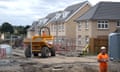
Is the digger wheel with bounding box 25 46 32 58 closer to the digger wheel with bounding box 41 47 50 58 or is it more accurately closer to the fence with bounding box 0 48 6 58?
the digger wheel with bounding box 41 47 50 58

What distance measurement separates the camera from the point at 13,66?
1051 inches

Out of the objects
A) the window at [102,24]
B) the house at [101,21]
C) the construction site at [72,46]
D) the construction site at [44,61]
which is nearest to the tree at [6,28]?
the construction site at [72,46]

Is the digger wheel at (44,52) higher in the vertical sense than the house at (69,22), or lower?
lower

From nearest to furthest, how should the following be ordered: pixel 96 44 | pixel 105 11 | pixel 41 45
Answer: pixel 41 45
pixel 96 44
pixel 105 11

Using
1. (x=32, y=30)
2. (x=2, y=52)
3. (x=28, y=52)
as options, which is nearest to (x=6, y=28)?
(x=32, y=30)

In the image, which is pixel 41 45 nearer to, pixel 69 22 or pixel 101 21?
pixel 101 21

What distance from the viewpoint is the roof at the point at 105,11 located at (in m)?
59.6

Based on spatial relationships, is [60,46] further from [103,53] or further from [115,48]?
[103,53]

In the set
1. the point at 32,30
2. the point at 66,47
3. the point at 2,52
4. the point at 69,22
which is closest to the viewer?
the point at 2,52

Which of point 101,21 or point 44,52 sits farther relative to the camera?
point 101,21

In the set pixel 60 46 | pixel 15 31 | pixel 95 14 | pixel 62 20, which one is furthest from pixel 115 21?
pixel 15 31

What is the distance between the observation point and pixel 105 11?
60875 mm

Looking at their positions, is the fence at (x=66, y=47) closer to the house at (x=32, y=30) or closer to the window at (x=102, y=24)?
the window at (x=102, y=24)

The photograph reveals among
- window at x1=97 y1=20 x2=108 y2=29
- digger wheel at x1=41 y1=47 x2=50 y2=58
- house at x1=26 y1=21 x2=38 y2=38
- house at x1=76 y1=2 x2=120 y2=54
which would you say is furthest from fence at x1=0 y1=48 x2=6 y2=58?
house at x1=26 y1=21 x2=38 y2=38
